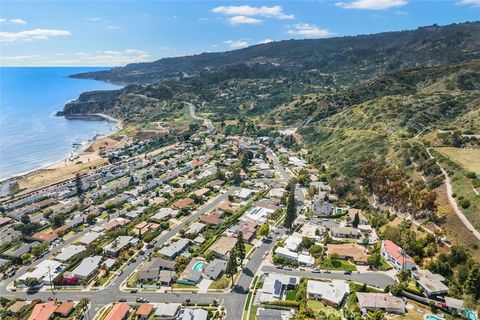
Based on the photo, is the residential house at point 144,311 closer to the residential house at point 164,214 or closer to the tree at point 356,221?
the residential house at point 164,214

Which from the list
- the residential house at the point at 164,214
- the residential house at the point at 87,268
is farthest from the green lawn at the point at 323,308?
the residential house at the point at 164,214

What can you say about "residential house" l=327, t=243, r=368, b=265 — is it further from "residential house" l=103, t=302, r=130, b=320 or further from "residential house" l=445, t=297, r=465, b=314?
"residential house" l=103, t=302, r=130, b=320

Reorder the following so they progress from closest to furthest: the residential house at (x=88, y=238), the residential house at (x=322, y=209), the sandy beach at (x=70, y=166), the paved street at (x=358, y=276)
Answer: the paved street at (x=358, y=276) → the residential house at (x=88, y=238) → the residential house at (x=322, y=209) → the sandy beach at (x=70, y=166)

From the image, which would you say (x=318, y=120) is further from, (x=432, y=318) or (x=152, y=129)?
(x=432, y=318)

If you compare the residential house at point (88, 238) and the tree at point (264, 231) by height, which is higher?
the tree at point (264, 231)

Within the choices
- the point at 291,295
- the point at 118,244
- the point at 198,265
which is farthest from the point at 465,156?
the point at 118,244

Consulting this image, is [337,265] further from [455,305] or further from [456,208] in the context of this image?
[456,208]
